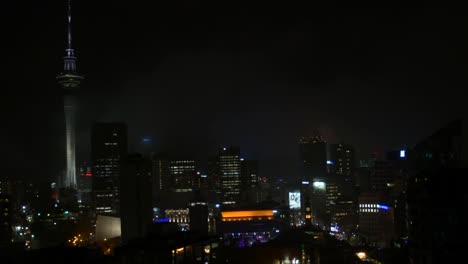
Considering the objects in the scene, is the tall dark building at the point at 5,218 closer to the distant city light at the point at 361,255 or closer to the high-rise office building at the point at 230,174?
the distant city light at the point at 361,255

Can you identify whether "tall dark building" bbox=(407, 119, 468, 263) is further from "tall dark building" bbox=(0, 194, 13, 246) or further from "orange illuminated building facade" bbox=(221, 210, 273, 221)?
"orange illuminated building facade" bbox=(221, 210, 273, 221)

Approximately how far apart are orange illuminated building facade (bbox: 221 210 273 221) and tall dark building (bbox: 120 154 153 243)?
3121cm

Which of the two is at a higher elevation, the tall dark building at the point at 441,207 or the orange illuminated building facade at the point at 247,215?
the tall dark building at the point at 441,207

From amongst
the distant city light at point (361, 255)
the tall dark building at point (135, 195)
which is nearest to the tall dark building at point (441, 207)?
the distant city light at point (361, 255)

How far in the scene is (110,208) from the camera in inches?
3206

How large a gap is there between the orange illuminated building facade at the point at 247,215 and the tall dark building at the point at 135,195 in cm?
3121

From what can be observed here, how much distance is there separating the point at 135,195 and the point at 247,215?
3669 cm

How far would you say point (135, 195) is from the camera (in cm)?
5375

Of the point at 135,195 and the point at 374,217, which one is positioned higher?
the point at 135,195

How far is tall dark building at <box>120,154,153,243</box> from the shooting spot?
4975cm

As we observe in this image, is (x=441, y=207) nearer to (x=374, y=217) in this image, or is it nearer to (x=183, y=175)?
(x=374, y=217)

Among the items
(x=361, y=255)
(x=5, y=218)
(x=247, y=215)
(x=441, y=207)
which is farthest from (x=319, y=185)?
(x=441, y=207)

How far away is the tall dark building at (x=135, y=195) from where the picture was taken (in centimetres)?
4975

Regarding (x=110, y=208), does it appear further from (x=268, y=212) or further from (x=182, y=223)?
(x=268, y=212)
